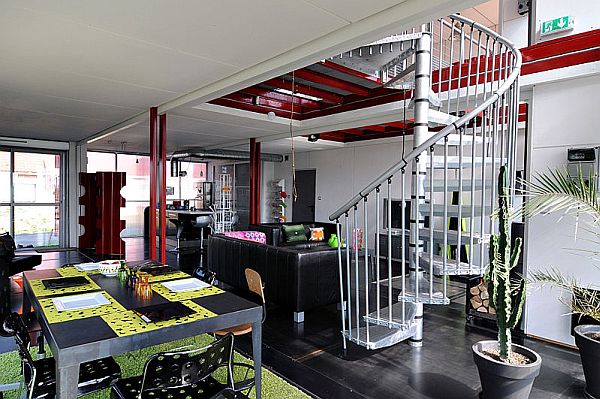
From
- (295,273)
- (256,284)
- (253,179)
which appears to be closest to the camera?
(256,284)

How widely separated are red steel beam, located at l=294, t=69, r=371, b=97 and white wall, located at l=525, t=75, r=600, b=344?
206 cm

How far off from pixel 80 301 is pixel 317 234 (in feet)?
18.5

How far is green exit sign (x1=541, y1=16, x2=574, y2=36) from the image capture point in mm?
3715

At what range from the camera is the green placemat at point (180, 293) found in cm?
236

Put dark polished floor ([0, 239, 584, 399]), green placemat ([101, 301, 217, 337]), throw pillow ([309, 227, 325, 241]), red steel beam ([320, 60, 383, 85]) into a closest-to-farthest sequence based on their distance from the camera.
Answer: green placemat ([101, 301, 217, 337]) < dark polished floor ([0, 239, 584, 399]) < red steel beam ([320, 60, 383, 85]) < throw pillow ([309, 227, 325, 241])

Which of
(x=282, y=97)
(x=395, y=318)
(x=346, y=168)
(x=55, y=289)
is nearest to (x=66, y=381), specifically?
(x=55, y=289)

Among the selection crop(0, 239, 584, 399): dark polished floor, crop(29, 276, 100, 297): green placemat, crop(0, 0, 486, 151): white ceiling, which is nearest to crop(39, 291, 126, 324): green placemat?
crop(29, 276, 100, 297): green placemat

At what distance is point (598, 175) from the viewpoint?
3.39 metres

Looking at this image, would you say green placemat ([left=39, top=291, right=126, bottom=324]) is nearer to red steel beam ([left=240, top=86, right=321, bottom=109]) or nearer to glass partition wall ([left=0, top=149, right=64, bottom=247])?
red steel beam ([left=240, top=86, right=321, bottom=109])

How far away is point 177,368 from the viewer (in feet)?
5.69

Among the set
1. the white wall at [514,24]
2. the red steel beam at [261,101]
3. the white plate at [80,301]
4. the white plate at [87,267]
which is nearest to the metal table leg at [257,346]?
the white plate at [80,301]

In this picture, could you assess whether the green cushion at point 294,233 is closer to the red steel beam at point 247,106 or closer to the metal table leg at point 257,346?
the red steel beam at point 247,106

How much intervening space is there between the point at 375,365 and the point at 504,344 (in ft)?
3.59

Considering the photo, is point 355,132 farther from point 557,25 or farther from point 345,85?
point 557,25
